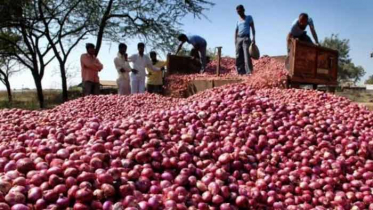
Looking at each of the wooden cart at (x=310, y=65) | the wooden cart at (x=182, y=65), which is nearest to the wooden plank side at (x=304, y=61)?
the wooden cart at (x=310, y=65)

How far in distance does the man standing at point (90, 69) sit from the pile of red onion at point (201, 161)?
448 centimetres

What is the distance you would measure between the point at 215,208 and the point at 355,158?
1.39 meters

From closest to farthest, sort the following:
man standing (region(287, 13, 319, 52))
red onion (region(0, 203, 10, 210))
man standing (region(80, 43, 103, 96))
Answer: red onion (region(0, 203, 10, 210)) → man standing (region(287, 13, 319, 52)) → man standing (region(80, 43, 103, 96))

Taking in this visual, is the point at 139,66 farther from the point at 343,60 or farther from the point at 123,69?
the point at 343,60

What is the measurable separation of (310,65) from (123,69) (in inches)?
161

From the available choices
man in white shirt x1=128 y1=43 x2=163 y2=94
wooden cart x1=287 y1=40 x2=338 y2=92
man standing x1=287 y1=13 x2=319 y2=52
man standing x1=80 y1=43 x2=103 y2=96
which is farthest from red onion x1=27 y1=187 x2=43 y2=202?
man in white shirt x1=128 y1=43 x2=163 y2=94

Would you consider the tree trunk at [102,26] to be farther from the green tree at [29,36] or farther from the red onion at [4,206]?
the red onion at [4,206]

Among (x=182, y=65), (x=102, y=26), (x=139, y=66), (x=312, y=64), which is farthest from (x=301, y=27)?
(x=102, y=26)

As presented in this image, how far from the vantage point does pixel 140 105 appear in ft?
20.2

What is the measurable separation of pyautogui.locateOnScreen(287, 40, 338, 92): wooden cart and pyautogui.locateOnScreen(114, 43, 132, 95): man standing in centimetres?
378

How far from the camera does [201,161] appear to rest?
94.8 inches

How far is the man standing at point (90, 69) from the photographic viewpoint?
811cm

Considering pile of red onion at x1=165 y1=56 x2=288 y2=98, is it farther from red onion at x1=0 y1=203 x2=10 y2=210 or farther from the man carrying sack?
red onion at x1=0 y1=203 x2=10 y2=210

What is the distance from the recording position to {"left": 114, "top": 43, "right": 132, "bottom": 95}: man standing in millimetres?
8578
